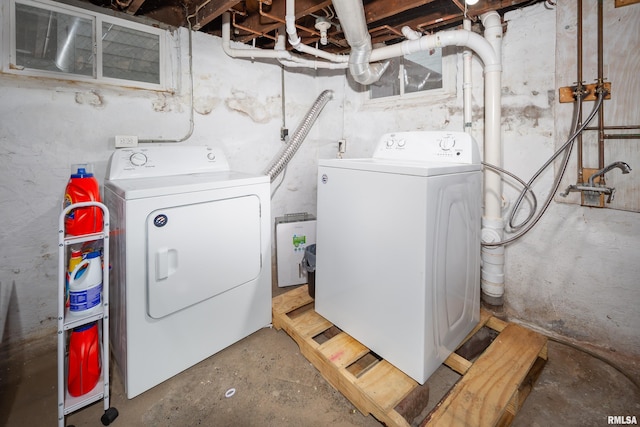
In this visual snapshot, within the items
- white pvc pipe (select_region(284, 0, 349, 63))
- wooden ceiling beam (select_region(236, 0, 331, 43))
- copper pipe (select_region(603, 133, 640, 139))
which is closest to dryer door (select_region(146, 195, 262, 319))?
white pvc pipe (select_region(284, 0, 349, 63))

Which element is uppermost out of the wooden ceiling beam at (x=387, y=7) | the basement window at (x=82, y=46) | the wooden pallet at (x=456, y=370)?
the wooden ceiling beam at (x=387, y=7)

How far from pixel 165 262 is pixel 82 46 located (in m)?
1.38

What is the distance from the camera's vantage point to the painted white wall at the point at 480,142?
1.53 metres

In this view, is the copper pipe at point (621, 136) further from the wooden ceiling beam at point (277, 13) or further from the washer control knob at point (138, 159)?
the washer control knob at point (138, 159)

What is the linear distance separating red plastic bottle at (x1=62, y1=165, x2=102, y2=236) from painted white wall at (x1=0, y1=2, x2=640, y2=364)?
529 mm

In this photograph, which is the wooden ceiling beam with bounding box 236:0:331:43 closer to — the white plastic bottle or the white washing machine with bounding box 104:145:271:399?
the white washing machine with bounding box 104:145:271:399

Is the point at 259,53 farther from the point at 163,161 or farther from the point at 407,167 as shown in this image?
the point at 407,167

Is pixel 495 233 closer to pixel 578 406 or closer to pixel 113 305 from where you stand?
pixel 578 406

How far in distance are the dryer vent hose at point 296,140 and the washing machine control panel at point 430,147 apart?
83 centimetres

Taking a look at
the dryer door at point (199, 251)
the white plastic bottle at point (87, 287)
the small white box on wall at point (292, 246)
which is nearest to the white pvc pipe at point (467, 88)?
the small white box on wall at point (292, 246)

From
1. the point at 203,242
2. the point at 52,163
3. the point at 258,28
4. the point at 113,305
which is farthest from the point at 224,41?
the point at 113,305

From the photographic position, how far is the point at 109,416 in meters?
1.23

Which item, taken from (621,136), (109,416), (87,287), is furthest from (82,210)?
(621,136)

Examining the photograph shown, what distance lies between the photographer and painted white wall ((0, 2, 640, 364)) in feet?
5.02
